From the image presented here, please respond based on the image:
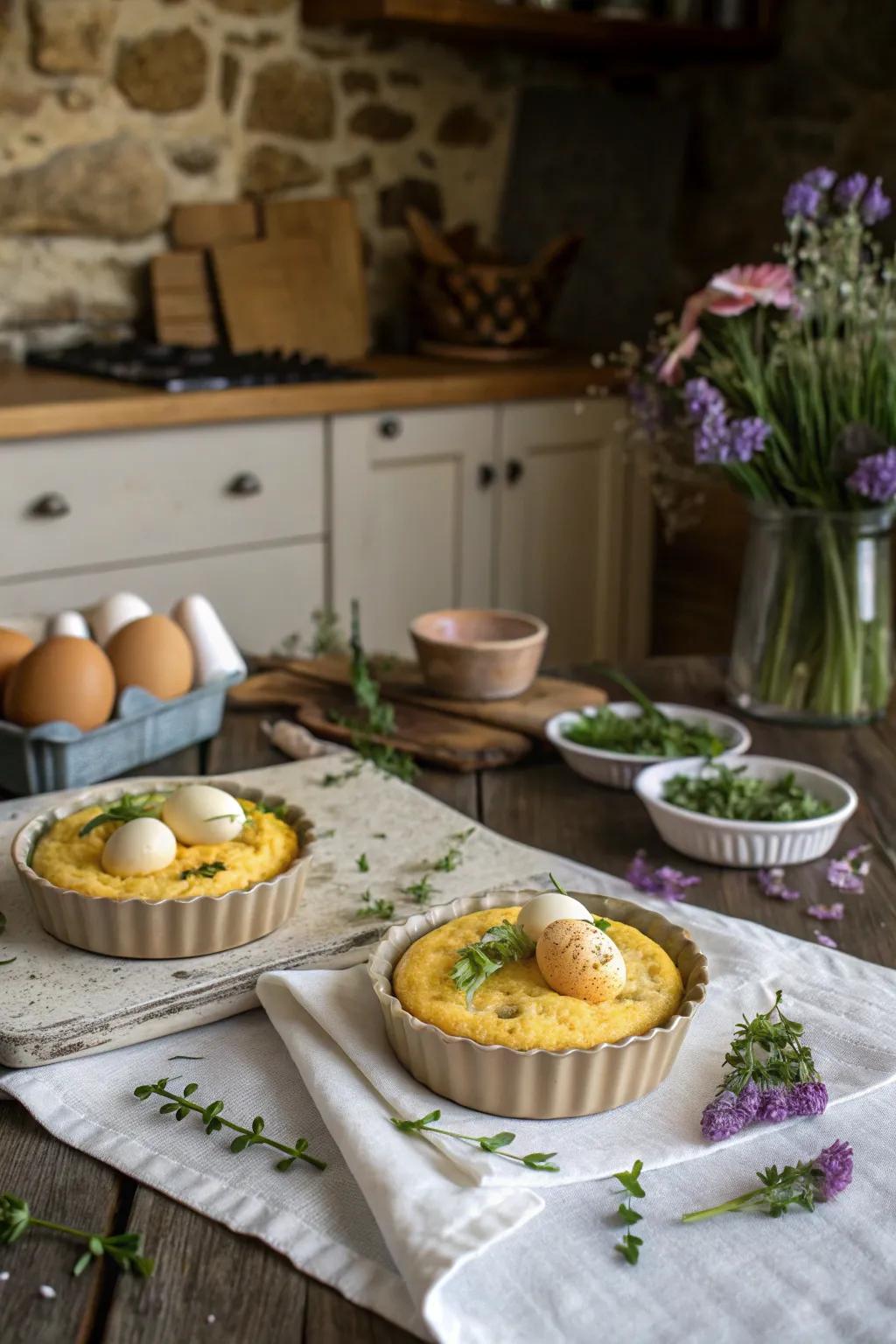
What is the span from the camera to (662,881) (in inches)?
45.1

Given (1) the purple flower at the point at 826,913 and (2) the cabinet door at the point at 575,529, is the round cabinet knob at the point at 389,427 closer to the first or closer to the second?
(2) the cabinet door at the point at 575,529

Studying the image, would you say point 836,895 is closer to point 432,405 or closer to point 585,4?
point 432,405

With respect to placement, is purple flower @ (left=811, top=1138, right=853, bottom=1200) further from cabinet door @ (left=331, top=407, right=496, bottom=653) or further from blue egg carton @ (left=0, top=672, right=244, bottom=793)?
cabinet door @ (left=331, top=407, right=496, bottom=653)

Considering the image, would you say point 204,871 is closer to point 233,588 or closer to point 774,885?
point 774,885

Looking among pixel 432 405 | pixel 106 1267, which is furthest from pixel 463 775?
pixel 432 405

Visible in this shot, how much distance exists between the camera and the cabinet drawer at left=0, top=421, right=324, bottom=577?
2.50 metres

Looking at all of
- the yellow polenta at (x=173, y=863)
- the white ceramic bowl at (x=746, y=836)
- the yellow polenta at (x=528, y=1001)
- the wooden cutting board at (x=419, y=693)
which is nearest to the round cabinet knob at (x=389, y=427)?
the wooden cutting board at (x=419, y=693)

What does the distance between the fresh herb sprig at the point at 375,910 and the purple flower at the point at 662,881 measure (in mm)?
214

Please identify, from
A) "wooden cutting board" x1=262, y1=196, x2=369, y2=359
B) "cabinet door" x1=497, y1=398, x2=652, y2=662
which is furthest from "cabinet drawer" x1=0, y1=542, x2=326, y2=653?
"wooden cutting board" x1=262, y1=196, x2=369, y2=359

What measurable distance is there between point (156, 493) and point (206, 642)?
127 centimetres

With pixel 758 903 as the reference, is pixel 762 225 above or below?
above

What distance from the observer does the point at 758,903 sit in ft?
3.69

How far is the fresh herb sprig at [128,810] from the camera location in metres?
0.98

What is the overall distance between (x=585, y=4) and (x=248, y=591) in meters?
1.60
